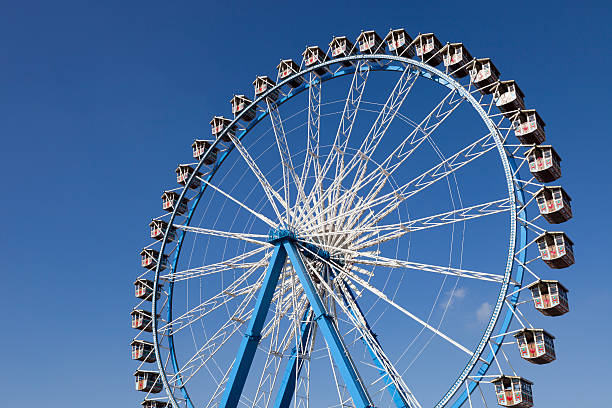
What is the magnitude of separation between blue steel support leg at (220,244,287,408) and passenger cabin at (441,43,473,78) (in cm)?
797

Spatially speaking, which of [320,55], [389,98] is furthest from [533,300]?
[320,55]

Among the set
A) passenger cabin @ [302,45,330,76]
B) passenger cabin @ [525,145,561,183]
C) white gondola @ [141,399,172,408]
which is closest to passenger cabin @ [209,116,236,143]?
passenger cabin @ [302,45,330,76]

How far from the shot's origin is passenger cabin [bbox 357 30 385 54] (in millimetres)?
22547

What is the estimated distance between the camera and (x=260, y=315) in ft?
67.1

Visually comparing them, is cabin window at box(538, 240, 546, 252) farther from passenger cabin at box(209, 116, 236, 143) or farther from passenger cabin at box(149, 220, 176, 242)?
Answer: passenger cabin at box(149, 220, 176, 242)

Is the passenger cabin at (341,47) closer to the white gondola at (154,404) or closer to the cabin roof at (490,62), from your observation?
the cabin roof at (490,62)

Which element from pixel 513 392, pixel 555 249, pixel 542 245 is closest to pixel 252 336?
pixel 513 392

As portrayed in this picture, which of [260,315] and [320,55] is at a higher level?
[320,55]

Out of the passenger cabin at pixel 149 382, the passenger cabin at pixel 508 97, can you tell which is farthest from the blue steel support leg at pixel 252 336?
the passenger cabin at pixel 508 97

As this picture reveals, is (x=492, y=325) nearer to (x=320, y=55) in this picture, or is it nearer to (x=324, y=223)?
(x=324, y=223)

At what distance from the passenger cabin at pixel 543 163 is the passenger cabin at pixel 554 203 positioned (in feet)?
2.27

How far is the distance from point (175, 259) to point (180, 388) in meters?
5.40

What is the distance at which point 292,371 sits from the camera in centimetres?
2170

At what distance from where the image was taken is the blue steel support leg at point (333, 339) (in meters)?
17.6
